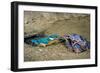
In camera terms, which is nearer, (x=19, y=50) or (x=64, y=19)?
(x=19, y=50)

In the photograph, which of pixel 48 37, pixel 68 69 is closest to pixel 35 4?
pixel 48 37

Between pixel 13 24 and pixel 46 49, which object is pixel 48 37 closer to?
pixel 46 49

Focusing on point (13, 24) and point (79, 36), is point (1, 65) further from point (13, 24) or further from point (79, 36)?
point (79, 36)

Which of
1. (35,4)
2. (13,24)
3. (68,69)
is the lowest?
(68,69)

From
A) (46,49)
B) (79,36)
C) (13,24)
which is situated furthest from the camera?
(79,36)

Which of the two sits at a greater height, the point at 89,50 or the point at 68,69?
the point at 89,50

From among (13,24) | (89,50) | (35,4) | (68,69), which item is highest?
(35,4)

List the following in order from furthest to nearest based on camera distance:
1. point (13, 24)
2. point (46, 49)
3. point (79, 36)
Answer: point (79, 36)
point (46, 49)
point (13, 24)

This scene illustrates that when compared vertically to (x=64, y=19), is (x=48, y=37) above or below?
below

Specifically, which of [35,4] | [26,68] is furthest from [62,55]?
[35,4]
